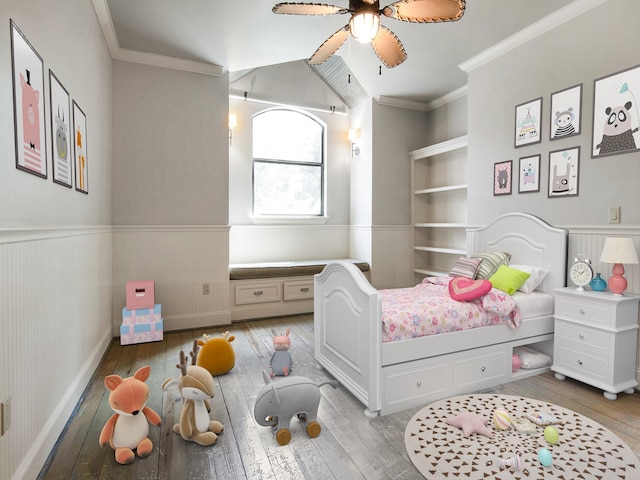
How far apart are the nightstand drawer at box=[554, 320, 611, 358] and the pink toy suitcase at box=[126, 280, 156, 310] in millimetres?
3490

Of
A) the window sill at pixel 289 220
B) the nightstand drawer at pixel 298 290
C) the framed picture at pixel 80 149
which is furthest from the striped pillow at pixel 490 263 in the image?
the framed picture at pixel 80 149

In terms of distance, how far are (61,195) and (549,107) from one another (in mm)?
3655

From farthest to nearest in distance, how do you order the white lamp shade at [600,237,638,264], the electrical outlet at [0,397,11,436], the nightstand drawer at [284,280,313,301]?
the nightstand drawer at [284,280,313,301] → the white lamp shade at [600,237,638,264] → the electrical outlet at [0,397,11,436]

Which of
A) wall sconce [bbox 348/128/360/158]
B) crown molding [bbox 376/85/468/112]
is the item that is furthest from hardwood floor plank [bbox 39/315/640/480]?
crown molding [bbox 376/85/468/112]

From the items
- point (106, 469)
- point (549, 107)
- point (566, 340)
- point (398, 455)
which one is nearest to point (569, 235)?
point (566, 340)

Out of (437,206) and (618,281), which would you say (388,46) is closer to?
(618,281)

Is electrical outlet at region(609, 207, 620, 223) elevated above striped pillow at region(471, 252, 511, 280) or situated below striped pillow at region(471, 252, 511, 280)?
above

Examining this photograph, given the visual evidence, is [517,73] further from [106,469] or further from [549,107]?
[106,469]

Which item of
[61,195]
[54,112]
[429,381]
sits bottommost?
[429,381]

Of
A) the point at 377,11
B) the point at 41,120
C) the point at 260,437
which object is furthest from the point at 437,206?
the point at 41,120

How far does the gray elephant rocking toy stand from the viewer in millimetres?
1811

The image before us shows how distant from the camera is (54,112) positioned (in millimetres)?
1889

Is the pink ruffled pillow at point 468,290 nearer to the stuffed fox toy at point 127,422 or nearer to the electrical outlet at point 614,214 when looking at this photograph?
the electrical outlet at point 614,214

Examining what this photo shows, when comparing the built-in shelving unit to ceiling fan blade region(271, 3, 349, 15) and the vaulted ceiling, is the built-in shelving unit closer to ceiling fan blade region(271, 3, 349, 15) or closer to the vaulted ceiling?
the vaulted ceiling
